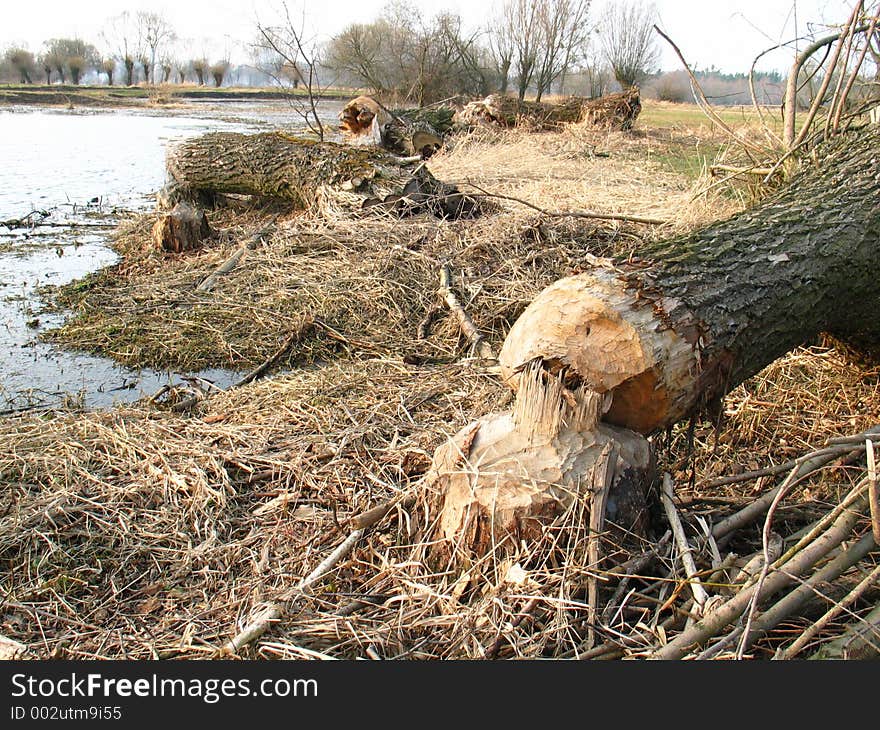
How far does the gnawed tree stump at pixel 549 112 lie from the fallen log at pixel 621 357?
14.1 m

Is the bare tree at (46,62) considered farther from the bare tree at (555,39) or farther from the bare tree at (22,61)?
the bare tree at (555,39)

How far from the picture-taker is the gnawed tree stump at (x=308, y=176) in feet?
24.5

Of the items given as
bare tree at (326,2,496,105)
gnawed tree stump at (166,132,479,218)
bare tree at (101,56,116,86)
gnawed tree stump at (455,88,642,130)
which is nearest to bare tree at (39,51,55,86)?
bare tree at (101,56,116,86)

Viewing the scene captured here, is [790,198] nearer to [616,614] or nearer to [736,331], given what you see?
[736,331]

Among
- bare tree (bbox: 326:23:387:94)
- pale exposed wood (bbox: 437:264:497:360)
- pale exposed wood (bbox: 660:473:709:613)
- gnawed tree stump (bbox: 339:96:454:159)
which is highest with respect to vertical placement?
bare tree (bbox: 326:23:387:94)

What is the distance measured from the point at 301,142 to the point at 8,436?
20.2ft

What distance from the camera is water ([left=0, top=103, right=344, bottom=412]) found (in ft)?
15.8

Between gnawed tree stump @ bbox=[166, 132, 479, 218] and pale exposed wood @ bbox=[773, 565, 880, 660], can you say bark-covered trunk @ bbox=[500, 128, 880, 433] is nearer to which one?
pale exposed wood @ bbox=[773, 565, 880, 660]

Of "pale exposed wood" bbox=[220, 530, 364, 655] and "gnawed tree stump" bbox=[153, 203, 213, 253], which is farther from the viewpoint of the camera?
"gnawed tree stump" bbox=[153, 203, 213, 253]

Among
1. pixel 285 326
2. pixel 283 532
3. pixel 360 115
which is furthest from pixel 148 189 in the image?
pixel 283 532

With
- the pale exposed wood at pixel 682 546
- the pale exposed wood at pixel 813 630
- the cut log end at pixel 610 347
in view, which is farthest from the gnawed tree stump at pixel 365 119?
the pale exposed wood at pixel 813 630

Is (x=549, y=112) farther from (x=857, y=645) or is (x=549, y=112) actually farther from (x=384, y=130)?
(x=857, y=645)

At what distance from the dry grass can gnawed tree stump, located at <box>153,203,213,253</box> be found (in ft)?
4.73

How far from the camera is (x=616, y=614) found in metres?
2.23
